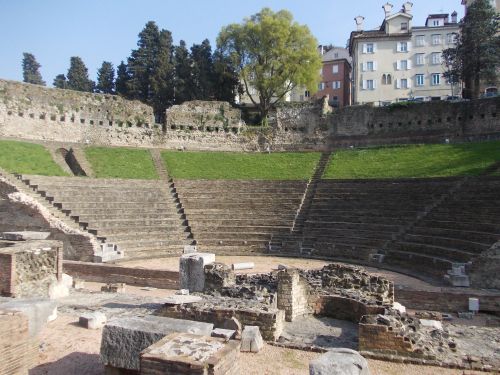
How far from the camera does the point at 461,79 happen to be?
42.3 m

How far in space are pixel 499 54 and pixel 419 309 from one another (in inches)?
1367

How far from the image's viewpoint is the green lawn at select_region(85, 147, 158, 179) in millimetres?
28927

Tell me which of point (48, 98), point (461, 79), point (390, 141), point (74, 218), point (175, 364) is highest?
point (461, 79)

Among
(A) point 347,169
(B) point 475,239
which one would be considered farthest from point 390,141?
(B) point 475,239

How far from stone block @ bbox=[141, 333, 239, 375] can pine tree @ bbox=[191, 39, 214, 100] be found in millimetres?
41874

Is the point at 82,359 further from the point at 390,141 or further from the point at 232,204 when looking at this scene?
the point at 390,141

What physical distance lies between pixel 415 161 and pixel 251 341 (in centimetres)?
2344

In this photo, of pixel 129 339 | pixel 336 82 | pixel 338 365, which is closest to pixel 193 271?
pixel 129 339

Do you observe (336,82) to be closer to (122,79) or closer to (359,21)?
(359,21)

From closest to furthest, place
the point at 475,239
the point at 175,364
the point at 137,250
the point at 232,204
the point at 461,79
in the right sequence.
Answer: the point at 175,364 < the point at 475,239 < the point at 137,250 < the point at 232,204 < the point at 461,79

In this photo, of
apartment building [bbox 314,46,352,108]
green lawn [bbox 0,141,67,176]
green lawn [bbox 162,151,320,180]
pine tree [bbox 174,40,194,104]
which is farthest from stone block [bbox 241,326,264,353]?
apartment building [bbox 314,46,352,108]

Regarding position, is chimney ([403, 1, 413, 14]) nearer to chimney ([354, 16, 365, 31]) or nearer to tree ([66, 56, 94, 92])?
chimney ([354, 16, 365, 31])

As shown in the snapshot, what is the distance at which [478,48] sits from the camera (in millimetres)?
40000

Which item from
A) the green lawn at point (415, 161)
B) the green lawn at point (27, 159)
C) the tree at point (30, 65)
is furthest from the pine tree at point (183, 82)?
the tree at point (30, 65)
